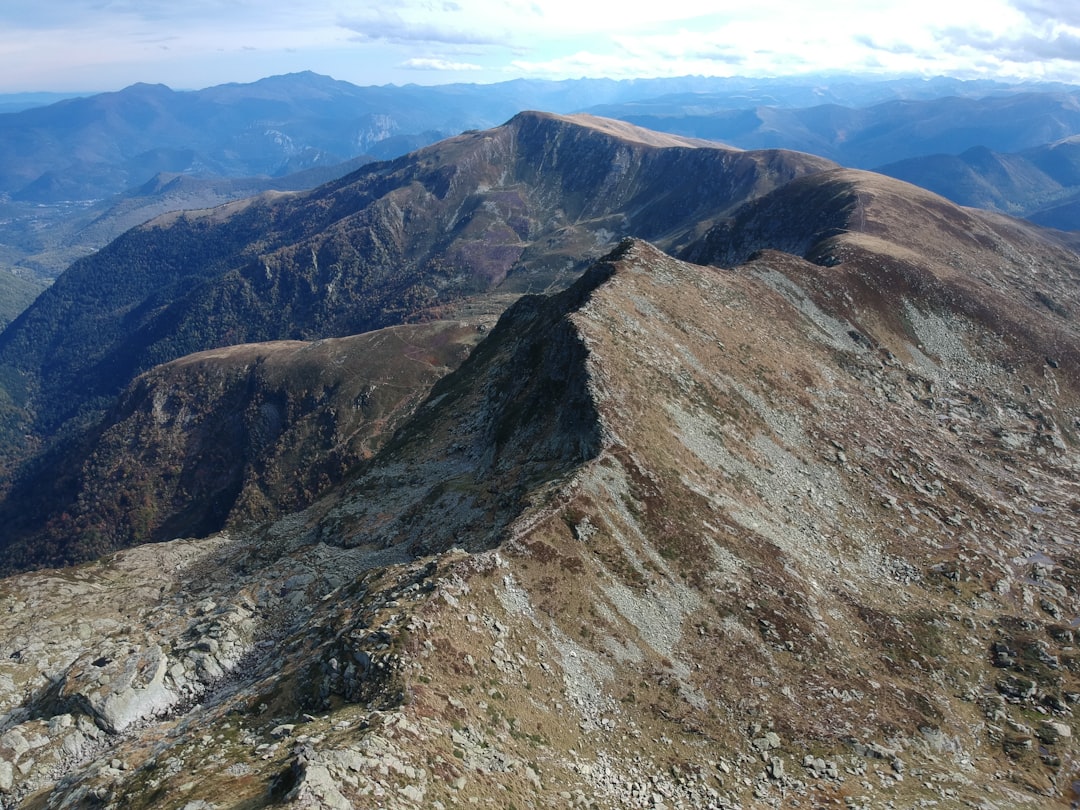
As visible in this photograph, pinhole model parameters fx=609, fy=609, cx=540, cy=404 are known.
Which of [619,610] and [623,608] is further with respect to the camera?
[623,608]

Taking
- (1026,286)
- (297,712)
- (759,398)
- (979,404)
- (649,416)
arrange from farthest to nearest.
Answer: (1026,286), (979,404), (759,398), (649,416), (297,712)

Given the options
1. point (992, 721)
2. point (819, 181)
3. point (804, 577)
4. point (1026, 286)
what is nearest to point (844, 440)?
point (804, 577)

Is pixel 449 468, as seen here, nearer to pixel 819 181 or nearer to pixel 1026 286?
pixel 1026 286
